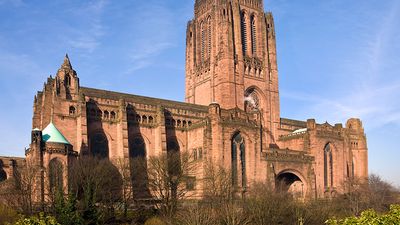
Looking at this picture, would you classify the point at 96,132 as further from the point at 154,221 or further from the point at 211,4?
the point at 211,4

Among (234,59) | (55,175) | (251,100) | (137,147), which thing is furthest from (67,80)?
(251,100)

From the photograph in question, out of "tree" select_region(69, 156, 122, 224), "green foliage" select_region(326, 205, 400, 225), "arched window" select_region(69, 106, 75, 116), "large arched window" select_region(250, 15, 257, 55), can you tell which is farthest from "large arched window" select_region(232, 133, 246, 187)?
"green foliage" select_region(326, 205, 400, 225)

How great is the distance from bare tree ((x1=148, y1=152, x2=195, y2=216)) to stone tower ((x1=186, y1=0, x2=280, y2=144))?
863 inches

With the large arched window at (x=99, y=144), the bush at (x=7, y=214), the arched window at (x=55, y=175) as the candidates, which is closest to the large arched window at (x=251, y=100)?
the large arched window at (x=99, y=144)

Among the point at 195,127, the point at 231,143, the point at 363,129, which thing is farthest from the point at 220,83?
the point at 363,129

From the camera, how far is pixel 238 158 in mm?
65812

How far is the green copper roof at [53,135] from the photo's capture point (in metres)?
56.3

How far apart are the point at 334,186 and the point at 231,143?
71.7 ft

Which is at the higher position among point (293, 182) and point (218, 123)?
point (218, 123)

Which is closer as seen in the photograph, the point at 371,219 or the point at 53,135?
the point at 371,219

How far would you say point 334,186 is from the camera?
77.1 m

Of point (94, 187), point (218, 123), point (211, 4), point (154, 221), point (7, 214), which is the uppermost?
point (211, 4)

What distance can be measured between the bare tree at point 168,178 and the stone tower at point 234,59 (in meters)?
21.9

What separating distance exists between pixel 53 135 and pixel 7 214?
1420 centimetres
